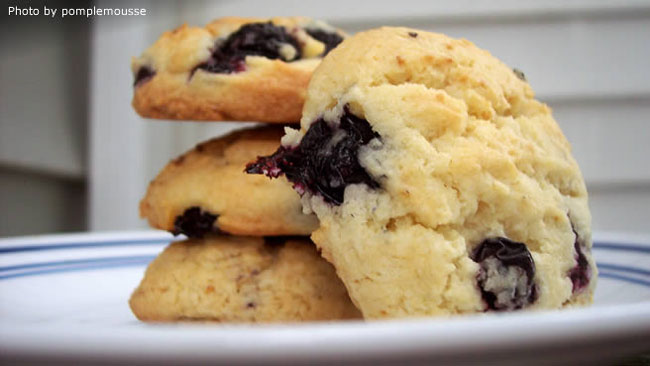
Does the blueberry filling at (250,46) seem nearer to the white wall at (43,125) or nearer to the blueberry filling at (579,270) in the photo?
the blueberry filling at (579,270)

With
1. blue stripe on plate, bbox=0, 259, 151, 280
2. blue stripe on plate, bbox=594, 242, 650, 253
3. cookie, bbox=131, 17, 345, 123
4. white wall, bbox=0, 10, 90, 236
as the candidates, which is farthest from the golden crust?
white wall, bbox=0, 10, 90, 236

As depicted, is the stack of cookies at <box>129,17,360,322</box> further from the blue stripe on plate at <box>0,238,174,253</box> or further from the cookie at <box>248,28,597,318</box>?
the blue stripe on plate at <box>0,238,174,253</box>

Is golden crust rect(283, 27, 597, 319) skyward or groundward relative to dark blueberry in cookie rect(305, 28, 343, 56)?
groundward

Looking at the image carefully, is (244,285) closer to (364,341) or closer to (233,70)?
(233,70)

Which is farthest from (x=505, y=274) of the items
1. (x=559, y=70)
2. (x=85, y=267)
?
(x=559, y=70)

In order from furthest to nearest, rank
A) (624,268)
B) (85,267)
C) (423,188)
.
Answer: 1. (85,267)
2. (624,268)
3. (423,188)

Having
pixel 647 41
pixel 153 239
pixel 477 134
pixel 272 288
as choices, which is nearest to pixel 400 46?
pixel 477 134

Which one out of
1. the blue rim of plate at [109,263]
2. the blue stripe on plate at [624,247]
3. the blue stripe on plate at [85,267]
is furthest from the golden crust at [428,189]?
the blue stripe on plate at [85,267]
